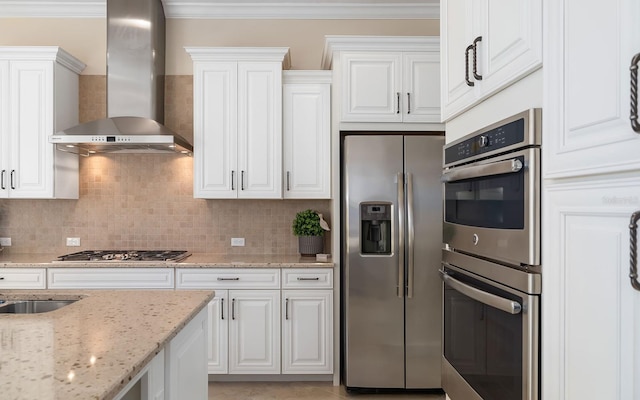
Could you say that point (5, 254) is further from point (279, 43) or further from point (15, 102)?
point (279, 43)

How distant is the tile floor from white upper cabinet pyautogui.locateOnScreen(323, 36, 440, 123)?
1989 mm

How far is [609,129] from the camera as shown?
0.86 meters

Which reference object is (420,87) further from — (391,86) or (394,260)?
(394,260)

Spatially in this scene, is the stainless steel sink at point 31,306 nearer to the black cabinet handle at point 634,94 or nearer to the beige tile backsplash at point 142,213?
the beige tile backsplash at point 142,213

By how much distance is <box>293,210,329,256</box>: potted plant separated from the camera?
12.0 ft

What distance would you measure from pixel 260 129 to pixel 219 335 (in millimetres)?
1581

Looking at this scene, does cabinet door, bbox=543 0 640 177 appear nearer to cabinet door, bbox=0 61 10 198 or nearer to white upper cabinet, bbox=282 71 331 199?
white upper cabinet, bbox=282 71 331 199

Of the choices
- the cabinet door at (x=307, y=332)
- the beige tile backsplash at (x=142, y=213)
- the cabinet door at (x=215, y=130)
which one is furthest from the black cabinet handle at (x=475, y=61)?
the beige tile backsplash at (x=142, y=213)

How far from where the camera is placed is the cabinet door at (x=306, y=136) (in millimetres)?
3602

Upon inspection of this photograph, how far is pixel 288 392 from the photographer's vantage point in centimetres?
335

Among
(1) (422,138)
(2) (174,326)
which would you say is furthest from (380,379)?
(2) (174,326)

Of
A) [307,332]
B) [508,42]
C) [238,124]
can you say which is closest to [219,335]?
[307,332]

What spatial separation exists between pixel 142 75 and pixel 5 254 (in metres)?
1.93

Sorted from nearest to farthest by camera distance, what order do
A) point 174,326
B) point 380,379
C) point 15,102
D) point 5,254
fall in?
1. point 174,326
2. point 380,379
3. point 15,102
4. point 5,254
